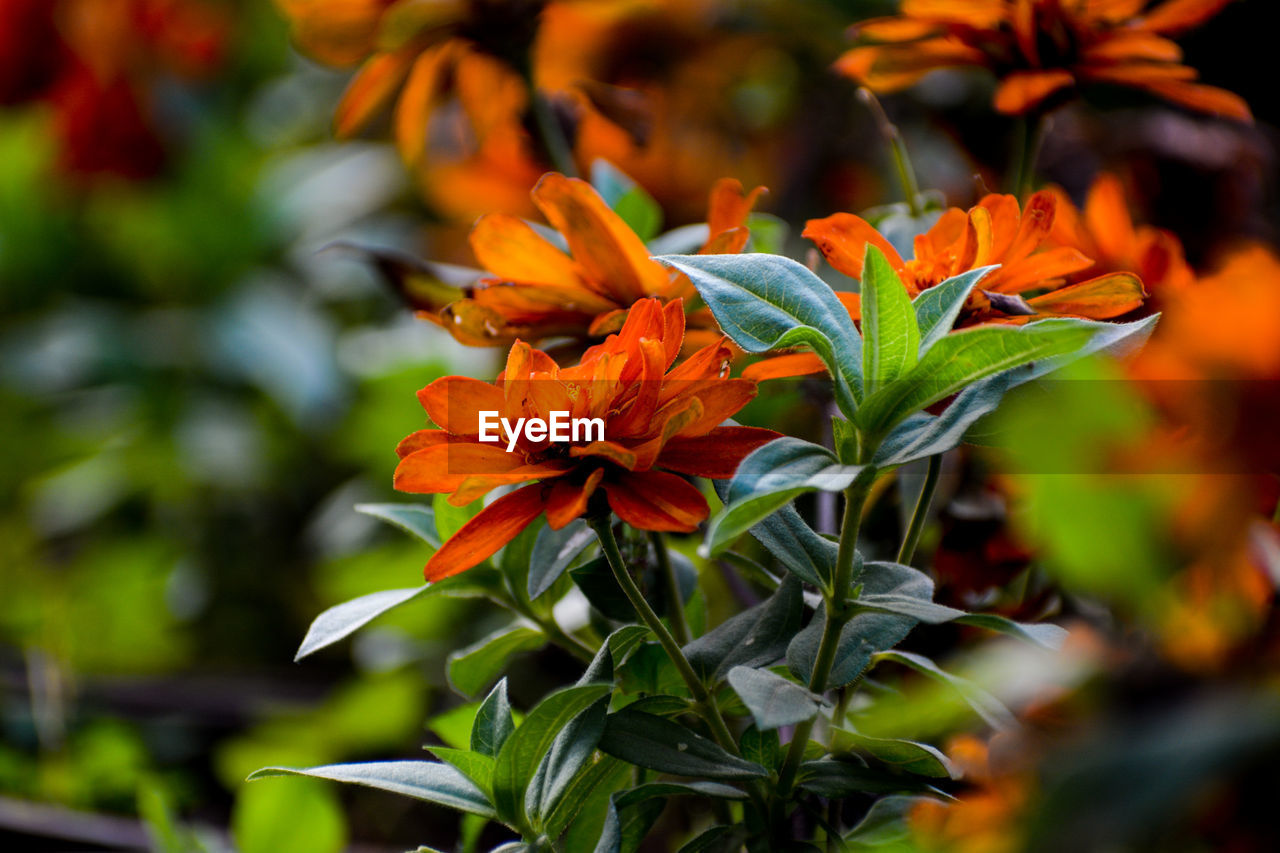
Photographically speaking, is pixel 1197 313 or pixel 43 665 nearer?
pixel 1197 313

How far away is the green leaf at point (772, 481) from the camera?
208mm

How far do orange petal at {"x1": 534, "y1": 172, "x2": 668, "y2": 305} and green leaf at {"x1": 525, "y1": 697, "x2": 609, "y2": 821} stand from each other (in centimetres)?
13

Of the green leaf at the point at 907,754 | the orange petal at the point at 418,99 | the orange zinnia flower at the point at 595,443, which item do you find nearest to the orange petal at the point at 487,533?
the orange zinnia flower at the point at 595,443

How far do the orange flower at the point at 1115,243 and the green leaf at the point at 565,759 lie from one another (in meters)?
0.22

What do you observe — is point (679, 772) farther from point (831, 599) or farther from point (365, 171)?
point (365, 171)

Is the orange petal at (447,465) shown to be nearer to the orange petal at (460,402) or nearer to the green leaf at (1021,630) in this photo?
the orange petal at (460,402)

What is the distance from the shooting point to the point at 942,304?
0.25 metres

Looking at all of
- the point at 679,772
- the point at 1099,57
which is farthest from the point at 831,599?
the point at 1099,57

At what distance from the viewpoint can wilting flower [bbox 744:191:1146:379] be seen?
27cm

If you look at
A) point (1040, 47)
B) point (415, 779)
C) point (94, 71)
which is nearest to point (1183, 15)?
point (1040, 47)

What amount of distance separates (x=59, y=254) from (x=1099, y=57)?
1.28m

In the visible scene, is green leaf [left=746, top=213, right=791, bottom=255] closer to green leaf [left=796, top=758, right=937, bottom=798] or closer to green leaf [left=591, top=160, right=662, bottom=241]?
green leaf [left=591, top=160, right=662, bottom=241]

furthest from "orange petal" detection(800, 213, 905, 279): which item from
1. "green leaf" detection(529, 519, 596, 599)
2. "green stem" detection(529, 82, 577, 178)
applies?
"green stem" detection(529, 82, 577, 178)

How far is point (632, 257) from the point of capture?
0.32m
